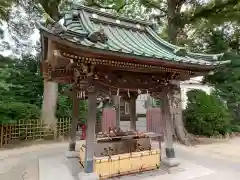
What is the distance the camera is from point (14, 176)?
232 inches

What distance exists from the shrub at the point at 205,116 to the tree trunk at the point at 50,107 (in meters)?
7.26

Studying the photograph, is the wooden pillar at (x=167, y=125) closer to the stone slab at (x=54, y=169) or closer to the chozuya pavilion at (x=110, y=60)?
the chozuya pavilion at (x=110, y=60)

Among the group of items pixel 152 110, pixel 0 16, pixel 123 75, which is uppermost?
pixel 0 16

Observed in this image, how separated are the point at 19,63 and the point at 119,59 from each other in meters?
12.3

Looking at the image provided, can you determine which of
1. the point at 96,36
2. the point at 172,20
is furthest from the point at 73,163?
the point at 172,20

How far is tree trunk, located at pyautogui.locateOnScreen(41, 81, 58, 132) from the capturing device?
11.5 meters

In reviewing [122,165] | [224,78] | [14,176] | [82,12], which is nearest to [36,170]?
[14,176]

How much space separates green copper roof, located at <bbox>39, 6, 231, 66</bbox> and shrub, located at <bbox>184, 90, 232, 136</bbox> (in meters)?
6.03

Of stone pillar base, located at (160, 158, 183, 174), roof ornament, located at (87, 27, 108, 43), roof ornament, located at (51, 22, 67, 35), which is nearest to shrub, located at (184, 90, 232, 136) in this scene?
stone pillar base, located at (160, 158, 183, 174)

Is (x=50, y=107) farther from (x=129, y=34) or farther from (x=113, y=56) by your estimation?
(x=113, y=56)

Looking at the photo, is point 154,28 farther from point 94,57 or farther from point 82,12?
point 94,57

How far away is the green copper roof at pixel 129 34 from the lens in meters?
5.59

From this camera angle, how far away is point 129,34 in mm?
6645

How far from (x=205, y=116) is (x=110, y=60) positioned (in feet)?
28.6
